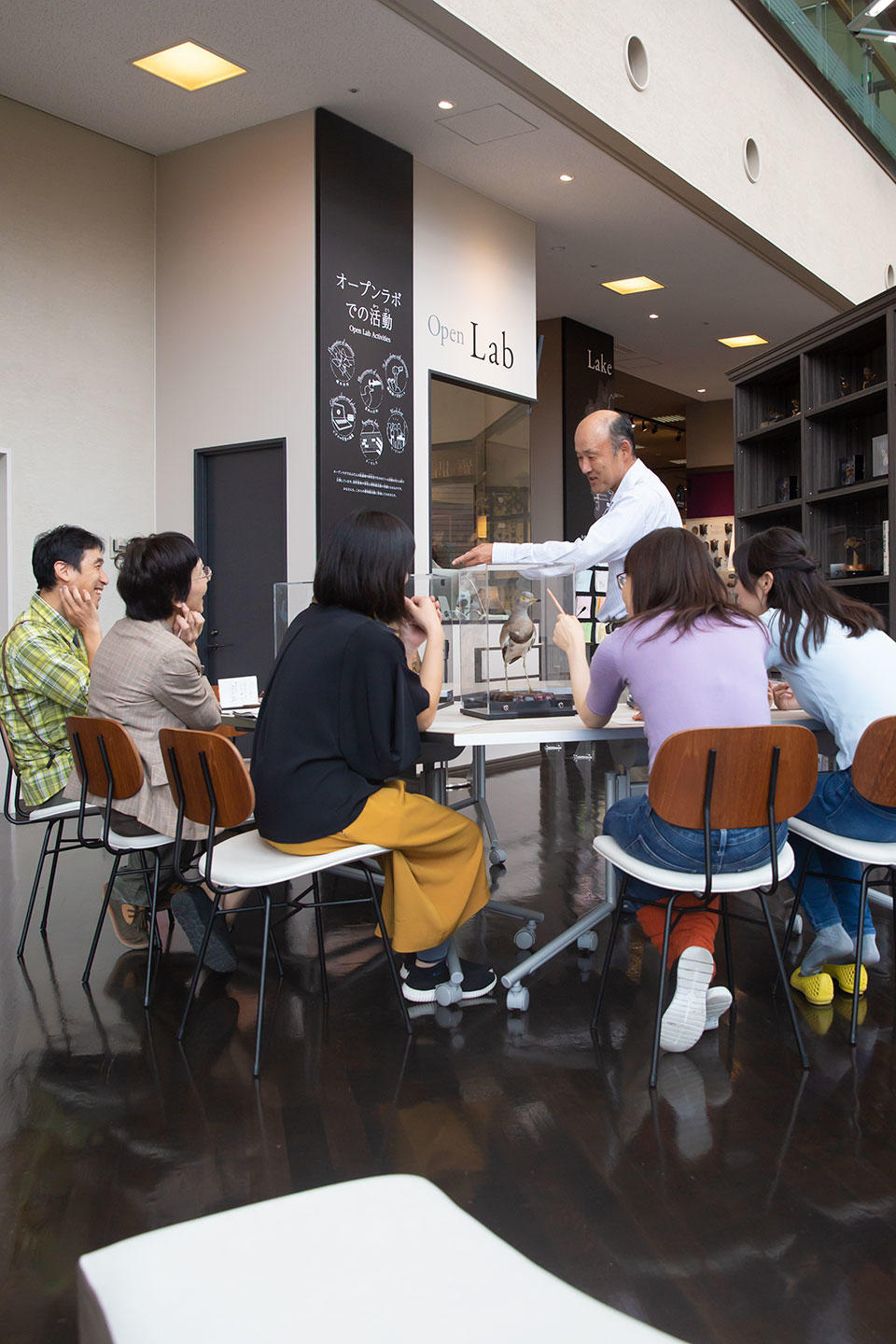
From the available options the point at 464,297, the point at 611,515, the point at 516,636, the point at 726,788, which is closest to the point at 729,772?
the point at 726,788

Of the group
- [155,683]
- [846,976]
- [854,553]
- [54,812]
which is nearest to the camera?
[846,976]

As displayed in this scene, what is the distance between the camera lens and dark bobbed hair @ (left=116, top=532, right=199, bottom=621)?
301cm

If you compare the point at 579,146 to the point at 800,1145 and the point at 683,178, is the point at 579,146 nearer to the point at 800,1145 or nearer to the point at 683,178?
the point at 683,178

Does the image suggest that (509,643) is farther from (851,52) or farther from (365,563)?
(851,52)

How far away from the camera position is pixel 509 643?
10.4 feet

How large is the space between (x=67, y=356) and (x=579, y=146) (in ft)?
11.2

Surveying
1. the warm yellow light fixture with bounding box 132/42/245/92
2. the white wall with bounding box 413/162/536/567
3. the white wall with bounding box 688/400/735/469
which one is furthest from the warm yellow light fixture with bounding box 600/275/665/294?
the white wall with bounding box 688/400/735/469

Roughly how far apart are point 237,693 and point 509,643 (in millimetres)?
1342

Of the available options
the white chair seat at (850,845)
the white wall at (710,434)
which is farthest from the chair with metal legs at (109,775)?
the white wall at (710,434)

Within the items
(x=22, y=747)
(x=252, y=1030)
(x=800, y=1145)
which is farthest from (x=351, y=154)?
(x=800, y=1145)

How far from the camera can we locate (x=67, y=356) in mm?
6316

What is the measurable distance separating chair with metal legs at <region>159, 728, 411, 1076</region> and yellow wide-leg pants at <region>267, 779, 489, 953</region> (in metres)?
0.04

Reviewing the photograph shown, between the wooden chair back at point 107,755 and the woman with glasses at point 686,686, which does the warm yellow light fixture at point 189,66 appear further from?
the woman with glasses at point 686,686

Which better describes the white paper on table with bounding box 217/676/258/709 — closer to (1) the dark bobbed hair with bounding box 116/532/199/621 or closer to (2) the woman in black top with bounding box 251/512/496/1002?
(1) the dark bobbed hair with bounding box 116/532/199/621
